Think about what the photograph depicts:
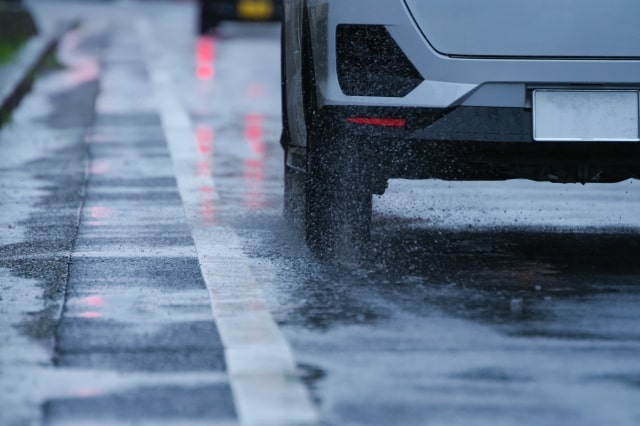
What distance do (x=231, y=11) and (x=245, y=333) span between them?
26441 mm

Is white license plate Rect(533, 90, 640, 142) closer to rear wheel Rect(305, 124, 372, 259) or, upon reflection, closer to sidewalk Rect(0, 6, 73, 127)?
rear wheel Rect(305, 124, 372, 259)

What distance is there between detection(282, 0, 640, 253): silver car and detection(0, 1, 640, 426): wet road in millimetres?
485

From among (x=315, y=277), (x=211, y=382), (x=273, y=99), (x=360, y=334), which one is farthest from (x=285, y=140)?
(x=273, y=99)

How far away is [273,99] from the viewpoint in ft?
53.1

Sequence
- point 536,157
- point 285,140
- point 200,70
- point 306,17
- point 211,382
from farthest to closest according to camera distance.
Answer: point 200,70
point 285,140
point 306,17
point 536,157
point 211,382

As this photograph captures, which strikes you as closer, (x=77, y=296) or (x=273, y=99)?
(x=77, y=296)

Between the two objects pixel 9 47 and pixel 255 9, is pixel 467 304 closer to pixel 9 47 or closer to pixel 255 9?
pixel 9 47

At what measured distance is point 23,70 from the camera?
60.4 ft

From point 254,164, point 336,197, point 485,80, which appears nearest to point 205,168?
point 254,164

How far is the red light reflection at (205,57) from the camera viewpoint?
1988 cm

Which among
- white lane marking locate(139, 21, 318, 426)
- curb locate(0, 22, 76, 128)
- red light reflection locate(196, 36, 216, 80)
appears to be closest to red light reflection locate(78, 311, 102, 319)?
white lane marking locate(139, 21, 318, 426)

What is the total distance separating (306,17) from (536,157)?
3.58 ft

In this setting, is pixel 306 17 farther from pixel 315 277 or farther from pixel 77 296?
pixel 77 296

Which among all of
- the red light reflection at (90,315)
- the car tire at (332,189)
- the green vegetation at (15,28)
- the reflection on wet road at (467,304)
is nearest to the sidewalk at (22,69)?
the green vegetation at (15,28)
